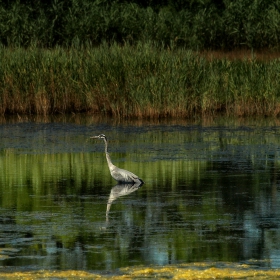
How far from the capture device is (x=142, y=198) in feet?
38.6

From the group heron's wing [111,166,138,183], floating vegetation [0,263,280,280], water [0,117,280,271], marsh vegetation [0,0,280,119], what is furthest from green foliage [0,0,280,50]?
floating vegetation [0,263,280,280]

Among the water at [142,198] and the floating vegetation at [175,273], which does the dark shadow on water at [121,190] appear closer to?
the water at [142,198]

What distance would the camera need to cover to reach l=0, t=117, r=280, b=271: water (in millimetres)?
8594

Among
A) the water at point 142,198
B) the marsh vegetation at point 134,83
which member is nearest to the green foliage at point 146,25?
the marsh vegetation at point 134,83

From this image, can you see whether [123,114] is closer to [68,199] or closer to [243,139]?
[243,139]

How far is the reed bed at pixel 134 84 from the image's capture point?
2162cm

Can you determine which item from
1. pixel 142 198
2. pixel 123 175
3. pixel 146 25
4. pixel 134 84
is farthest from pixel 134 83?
pixel 146 25

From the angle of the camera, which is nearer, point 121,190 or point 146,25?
point 121,190

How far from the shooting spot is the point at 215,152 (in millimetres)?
16297

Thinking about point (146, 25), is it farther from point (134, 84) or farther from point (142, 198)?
point (142, 198)

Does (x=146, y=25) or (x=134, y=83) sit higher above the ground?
(x=146, y=25)

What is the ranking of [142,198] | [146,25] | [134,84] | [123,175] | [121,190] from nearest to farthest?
[142,198]
[121,190]
[123,175]
[134,84]
[146,25]

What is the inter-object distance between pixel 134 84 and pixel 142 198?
33.8ft

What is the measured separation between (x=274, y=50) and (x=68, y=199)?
74.0 ft
